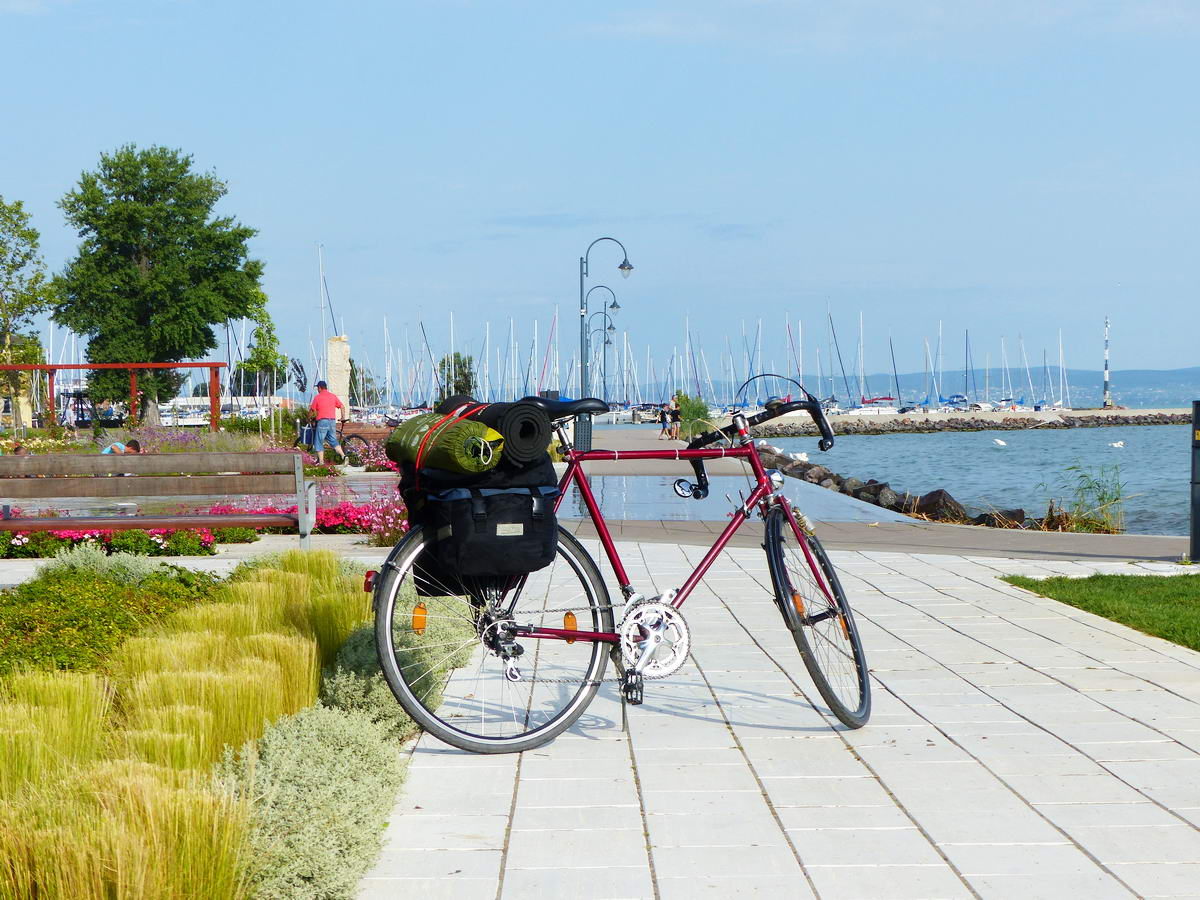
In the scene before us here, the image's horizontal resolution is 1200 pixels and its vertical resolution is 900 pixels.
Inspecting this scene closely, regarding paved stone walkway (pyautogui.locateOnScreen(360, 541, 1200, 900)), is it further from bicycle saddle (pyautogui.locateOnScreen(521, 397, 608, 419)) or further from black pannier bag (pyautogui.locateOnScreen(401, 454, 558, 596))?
bicycle saddle (pyautogui.locateOnScreen(521, 397, 608, 419))

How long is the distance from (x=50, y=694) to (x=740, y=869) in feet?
7.84

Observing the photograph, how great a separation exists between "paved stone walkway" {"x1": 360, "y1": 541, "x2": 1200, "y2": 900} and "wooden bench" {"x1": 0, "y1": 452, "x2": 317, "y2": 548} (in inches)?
167

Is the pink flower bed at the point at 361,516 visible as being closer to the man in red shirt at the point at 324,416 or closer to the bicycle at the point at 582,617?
the bicycle at the point at 582,617

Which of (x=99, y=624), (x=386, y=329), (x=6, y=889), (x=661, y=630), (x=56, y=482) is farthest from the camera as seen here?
(x=386, y=329)

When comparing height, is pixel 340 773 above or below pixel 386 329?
below

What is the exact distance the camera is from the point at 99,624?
20.6ft

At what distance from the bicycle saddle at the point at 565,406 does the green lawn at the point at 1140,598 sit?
4122 mm

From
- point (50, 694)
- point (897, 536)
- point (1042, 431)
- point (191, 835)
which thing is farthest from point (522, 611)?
point (1042, 431)

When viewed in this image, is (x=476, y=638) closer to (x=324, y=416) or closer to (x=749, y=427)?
(x=749, y=427)

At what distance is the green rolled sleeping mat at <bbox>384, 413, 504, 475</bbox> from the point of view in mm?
4430

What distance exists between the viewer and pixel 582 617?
4988mm

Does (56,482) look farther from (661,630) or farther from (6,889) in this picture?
(6,889)

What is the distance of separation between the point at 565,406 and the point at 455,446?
52 cm

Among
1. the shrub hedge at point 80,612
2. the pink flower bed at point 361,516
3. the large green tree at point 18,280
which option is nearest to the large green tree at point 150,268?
the large green tree at point 18,280
